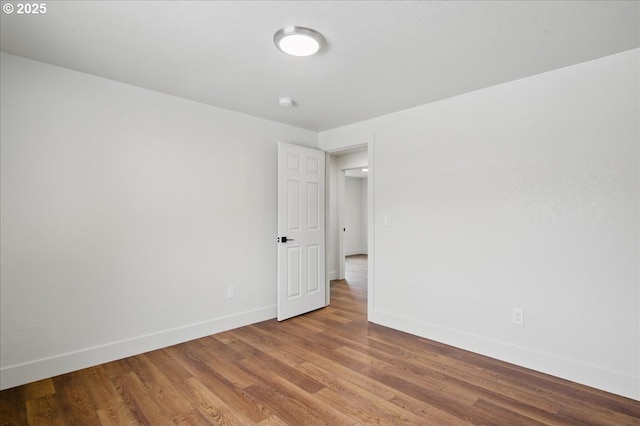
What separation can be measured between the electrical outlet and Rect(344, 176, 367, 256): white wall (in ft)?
22.9

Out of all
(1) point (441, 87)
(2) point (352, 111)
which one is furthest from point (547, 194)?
(2) point (352, 111)

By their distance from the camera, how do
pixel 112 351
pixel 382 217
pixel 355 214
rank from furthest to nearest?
pixel 355 214, pixel 382 217, pixel 112 351

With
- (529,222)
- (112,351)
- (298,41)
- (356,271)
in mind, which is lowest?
(356,271)

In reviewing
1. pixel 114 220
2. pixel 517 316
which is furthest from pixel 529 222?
pixel 114 220

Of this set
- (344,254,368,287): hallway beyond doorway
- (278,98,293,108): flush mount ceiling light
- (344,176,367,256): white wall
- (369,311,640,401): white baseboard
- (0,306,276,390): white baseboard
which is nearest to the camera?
(369,311,640,401): white baseboard

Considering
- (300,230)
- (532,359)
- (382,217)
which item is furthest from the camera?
(300,230)

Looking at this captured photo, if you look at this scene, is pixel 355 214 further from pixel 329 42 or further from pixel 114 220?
pixel 329 42

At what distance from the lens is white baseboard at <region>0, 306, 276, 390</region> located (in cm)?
231

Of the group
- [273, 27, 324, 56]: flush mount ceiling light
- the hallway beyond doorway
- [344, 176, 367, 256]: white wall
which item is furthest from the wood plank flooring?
A: [344, 176, 367, 256]: white wall

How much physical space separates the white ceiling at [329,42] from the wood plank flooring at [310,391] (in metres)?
2.40

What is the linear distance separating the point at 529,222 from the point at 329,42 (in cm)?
213

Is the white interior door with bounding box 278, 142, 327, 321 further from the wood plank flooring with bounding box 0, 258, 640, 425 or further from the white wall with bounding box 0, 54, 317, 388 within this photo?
the wood plank flooring with bounding box 0, 258, 640, 425

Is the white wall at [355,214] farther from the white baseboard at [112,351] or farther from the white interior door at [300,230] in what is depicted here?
the white baseboard at [112,351]

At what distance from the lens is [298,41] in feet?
6.75
